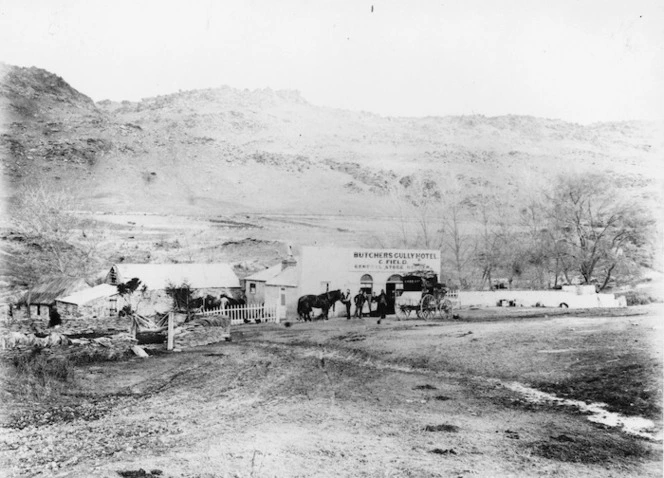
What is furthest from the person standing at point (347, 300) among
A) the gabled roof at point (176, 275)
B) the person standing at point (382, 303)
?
the gabled roof at point (176, 275)

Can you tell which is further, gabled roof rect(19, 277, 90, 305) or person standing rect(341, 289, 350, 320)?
person standing rect(341, 289, 350, 320)

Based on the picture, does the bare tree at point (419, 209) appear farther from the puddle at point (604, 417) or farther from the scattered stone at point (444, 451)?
the scattered stone at point (444, 451)

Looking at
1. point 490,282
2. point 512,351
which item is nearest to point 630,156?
point 490,282

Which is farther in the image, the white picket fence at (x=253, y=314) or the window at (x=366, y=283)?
the window at (x=366, y=283)

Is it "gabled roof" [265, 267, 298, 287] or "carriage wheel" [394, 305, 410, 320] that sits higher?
"gabled roof" [265, 267, 298, 287]

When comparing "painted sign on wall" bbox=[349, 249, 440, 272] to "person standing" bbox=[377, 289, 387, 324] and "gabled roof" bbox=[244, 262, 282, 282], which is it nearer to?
"person standing" bbox=[377, 289, 387, 324]

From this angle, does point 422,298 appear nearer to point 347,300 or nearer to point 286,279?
point 347,300

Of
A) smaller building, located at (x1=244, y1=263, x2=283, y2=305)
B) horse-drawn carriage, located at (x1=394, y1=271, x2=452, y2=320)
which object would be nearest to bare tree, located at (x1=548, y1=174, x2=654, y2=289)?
horse-drawn carriage, located at (x1=394, y1=271, x2=452, y2=320)
